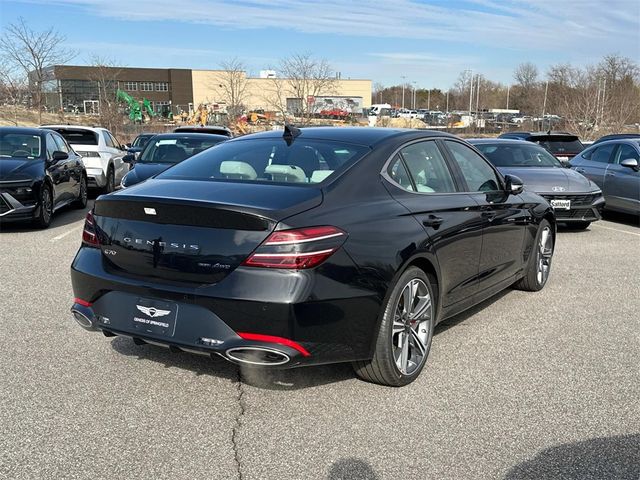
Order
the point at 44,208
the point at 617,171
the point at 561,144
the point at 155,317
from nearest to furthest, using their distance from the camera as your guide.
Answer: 1. the point at 155,317
2. the point at 44,208
3. the point at 617,171
4. the point at 561,144

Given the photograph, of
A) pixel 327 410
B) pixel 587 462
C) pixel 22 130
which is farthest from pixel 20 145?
pixel 587 462

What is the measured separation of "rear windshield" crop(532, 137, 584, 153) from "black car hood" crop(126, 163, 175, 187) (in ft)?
35.6

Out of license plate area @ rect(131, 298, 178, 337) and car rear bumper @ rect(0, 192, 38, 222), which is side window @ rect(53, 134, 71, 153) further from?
license plate area @ rect(131, 298, 178, 337)

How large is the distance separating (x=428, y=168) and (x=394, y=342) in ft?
4.51

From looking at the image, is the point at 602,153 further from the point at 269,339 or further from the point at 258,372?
the point at 269,339

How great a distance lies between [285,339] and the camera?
10.6 feet

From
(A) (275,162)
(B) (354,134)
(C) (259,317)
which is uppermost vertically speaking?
(B) (354,134)

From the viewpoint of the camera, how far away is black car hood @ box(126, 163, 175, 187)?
31.9 ft

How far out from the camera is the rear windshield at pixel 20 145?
995cm

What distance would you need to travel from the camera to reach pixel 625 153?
1186 centimetres

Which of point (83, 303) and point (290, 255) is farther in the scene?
point (83, 303)

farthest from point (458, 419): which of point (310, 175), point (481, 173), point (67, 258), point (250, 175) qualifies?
point (67, 258)

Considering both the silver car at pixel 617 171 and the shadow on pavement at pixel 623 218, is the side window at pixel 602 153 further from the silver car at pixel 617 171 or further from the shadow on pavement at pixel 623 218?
the shadow on pavement at pixel 623 218

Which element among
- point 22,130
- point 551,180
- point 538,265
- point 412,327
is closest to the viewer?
point 412,327
